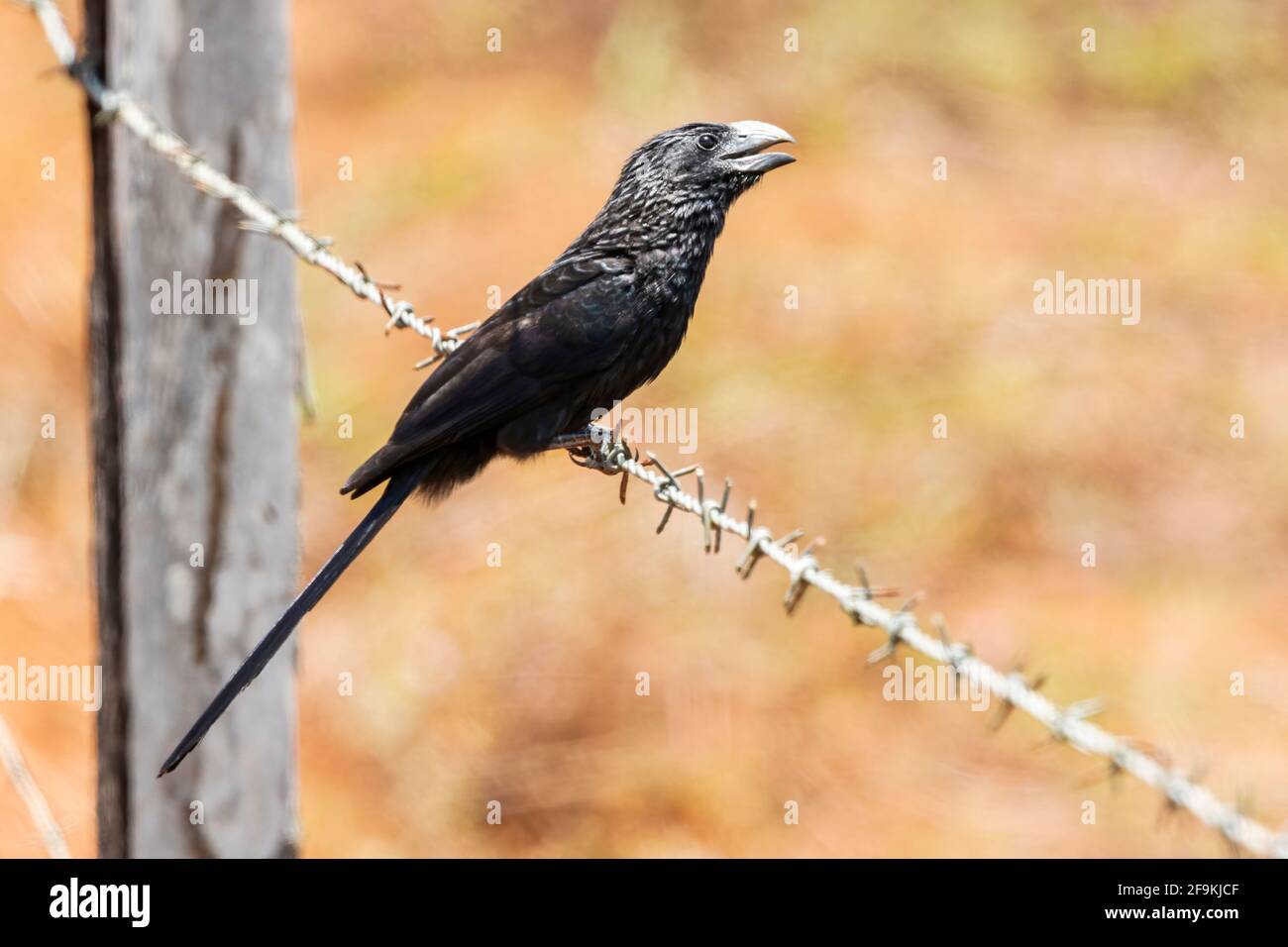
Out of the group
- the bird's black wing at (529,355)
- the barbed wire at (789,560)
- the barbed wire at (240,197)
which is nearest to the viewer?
the barbed wire at (789,560)

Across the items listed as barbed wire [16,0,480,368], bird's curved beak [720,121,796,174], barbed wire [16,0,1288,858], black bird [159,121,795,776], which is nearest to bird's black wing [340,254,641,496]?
black bird [159,121,795,776]

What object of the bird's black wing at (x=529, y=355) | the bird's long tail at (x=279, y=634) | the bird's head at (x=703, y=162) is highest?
the bird's head at (x=703, y=162)

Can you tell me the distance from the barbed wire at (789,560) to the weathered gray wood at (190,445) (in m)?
0.07

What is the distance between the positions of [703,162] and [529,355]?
31.0 inches

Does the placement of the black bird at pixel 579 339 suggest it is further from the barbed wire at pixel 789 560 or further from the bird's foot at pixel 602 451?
the barbed wire at pixel 789 560

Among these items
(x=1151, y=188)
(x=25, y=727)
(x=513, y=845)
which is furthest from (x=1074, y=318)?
(x=25, y=727)

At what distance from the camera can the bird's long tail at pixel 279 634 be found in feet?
8.77

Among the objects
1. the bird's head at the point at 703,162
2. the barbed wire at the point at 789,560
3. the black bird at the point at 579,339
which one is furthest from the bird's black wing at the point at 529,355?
the bird's head at the point at 703,162

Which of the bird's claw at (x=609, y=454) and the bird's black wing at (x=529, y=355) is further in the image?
the bird's black wing at (x=529, y=355)

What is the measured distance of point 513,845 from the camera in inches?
253

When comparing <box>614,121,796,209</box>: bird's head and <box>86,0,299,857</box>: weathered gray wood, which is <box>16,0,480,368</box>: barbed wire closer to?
<box>86,0,299,857</box>: weathered gray wood

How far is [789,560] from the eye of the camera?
90.0 inches

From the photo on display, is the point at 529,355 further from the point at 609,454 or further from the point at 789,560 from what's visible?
the point at 789,560
